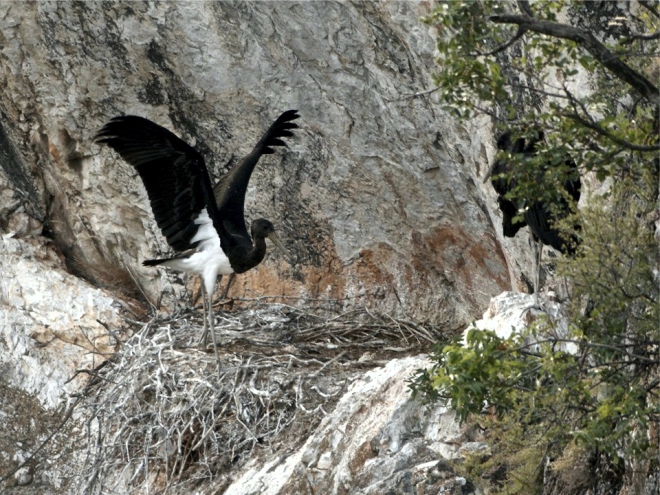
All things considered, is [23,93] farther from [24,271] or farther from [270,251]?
[270,251]

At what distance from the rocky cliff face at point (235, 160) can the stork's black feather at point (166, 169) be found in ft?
5.00

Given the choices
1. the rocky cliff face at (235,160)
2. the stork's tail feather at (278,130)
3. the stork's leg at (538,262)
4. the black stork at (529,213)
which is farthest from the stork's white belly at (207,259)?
the stork's leg at (538,262)

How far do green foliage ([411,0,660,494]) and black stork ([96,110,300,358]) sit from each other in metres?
2.50

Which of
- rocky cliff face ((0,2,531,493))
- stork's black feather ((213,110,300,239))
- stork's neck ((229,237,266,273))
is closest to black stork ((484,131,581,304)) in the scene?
rocky cliff face ((0,2,531,493))

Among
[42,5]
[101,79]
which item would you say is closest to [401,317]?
[101,79]

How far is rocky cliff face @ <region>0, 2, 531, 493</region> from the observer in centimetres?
913

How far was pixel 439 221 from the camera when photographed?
9.33 m

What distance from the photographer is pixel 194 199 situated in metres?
7.74

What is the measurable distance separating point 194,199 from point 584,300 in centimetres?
315

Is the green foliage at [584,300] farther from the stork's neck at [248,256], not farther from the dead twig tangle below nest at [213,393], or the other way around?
the stork's neck at [248,256]

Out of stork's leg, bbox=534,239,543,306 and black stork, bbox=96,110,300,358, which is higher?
black stork, bbox=96,110,300,358

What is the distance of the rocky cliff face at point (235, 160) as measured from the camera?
360 inches

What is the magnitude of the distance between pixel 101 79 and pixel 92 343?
6.46 ft

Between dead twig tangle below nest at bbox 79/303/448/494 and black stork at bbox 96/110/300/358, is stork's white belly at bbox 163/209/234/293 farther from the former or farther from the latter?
dead twig tangle below nest at bbox 79/303/448/494
